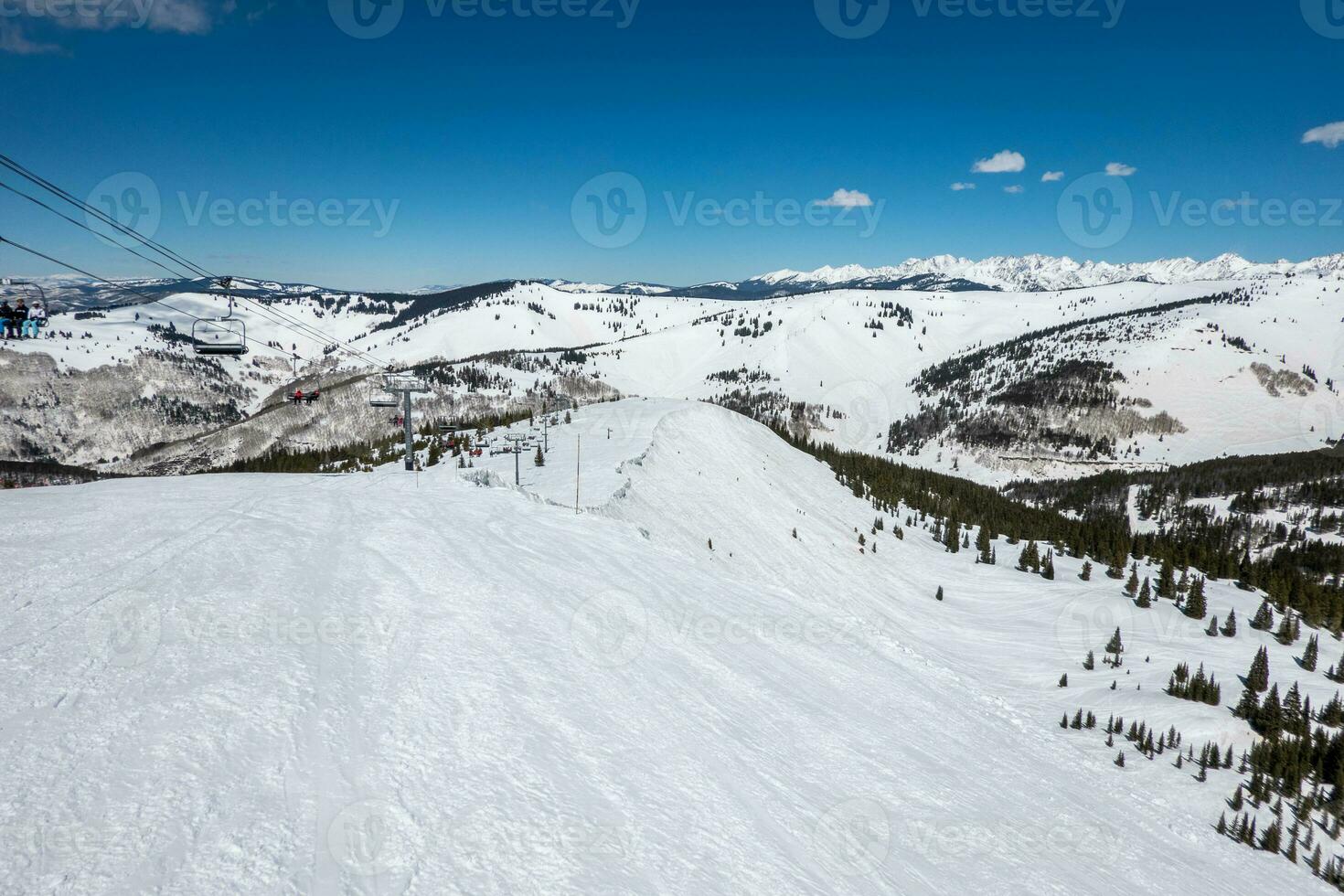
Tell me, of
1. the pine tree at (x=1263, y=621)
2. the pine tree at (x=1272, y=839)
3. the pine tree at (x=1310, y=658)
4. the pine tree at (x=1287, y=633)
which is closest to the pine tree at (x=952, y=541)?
the pine tree at (x=1263, y=621)

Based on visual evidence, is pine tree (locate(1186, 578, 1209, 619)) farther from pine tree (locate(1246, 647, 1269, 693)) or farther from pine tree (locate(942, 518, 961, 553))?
pine tree (locate(942, 518, 961, 553))

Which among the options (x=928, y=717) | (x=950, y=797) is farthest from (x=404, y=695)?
(x=928, y=717)

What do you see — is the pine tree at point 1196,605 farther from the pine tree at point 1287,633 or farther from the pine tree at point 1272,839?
the pine tree at point 1272,839

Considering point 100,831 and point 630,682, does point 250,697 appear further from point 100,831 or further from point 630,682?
point 630,682

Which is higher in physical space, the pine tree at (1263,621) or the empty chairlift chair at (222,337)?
the empty chairlift chair at (222,337)

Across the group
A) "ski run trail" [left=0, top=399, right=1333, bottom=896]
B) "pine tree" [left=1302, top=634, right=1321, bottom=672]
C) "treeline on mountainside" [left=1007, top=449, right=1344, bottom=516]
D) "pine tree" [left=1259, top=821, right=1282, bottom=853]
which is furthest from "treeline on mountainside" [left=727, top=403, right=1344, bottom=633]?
"ski run trail" [left=0, top=399, right=1333, bottom=896]

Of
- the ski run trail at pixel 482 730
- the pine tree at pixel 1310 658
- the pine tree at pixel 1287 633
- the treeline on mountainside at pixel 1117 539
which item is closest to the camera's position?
the ski run trail at pixel 482 730
